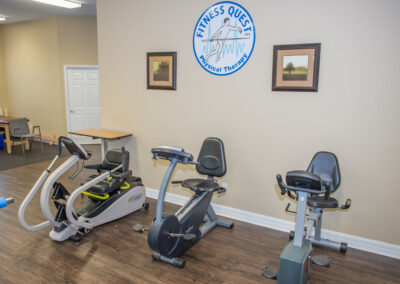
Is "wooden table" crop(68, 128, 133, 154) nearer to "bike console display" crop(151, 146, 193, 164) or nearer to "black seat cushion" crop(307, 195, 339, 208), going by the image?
"bike console display" crop(151, 146, 193, 164)

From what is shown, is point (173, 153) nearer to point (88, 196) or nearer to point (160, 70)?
point (88, 196)

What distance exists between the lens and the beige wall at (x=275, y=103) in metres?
2.84

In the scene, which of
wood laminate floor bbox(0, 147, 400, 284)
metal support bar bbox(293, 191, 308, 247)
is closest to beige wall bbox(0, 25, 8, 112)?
wood laminate floor bbox(0, 147, 400, 284)

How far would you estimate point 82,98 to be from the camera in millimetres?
7383

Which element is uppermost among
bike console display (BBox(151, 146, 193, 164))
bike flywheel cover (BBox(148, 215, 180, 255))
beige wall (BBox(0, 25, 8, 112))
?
beige wall (BBox(0, 25, 8, 112))

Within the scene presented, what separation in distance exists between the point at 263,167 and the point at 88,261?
6.52ft

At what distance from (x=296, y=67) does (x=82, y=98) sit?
18.7 ft

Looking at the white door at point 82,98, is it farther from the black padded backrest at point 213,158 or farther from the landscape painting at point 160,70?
the black padded backrest at point 213,158

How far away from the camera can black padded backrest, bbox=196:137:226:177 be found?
333cm

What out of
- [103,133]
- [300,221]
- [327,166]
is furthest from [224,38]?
[300,221]

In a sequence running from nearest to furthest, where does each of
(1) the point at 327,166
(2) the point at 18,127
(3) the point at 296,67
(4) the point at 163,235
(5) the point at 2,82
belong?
(4) the point at 163,235 < (1) the point at 327,166 < (3) the point at 296,67 < (2) the point at 18,127 < (5) the point at 2,82

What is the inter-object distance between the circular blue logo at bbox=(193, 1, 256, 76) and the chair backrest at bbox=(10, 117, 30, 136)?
4.80 meters

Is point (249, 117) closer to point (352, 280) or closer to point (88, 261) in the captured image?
point (352, 280)

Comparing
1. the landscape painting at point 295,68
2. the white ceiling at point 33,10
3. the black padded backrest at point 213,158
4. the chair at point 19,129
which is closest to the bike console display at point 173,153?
the black padded backrest at point 213,158
